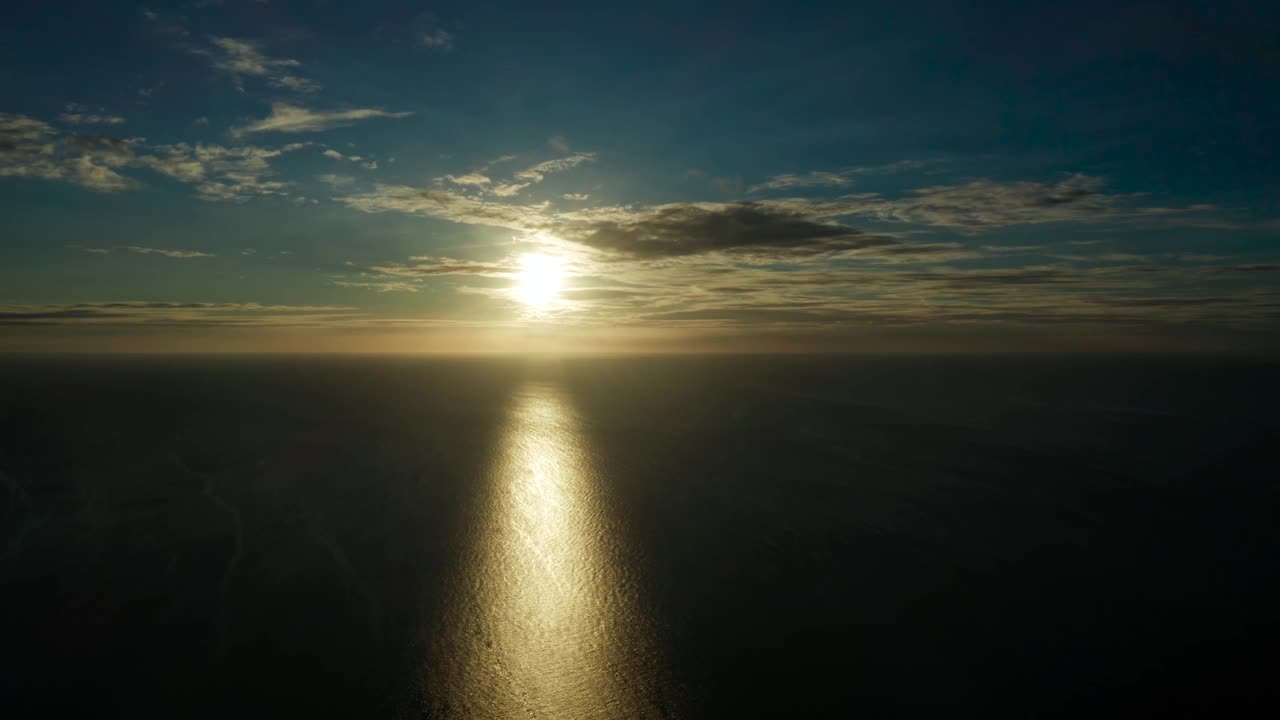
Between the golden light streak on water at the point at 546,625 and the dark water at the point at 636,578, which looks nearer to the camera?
the golden light streak on water at the point at 546,625

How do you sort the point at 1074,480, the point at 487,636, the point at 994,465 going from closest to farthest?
the point at 487,636 → the point at 1074,480 → the point at 994,465

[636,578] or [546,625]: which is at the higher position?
[636,578]

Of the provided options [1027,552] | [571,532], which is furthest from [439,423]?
[1027,552]

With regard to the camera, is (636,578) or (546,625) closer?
(546,625)

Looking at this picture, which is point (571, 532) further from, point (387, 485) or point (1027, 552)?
point (1027, 552)

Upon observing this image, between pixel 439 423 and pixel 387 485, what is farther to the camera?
pixel 439 423
